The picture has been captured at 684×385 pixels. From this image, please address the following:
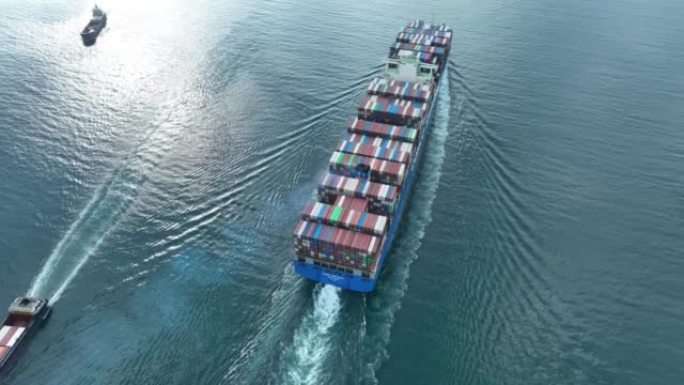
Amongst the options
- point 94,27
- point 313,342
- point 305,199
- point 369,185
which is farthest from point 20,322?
point 94,27

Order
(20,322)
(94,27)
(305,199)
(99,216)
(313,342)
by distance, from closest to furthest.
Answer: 1. (313,342)
2. (20,322)
3. (99,216)
4. (305,199)
5. (94,27)

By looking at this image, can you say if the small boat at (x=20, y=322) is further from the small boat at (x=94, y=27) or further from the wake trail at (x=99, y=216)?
the small boat at (x=94, y=27)

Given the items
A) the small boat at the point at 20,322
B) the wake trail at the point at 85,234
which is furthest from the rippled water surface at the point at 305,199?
the small boat at the point at 20,322

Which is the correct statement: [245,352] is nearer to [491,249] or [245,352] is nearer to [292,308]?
[292,308]

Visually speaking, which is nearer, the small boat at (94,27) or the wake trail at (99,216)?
the wake trail at (99,216)

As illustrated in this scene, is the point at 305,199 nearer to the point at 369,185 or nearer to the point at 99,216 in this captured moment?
the point at 369,185

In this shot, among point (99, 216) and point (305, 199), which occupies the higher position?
point (305, 199)
